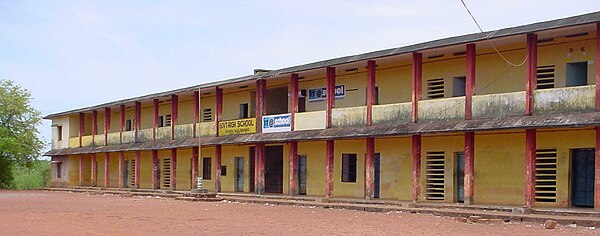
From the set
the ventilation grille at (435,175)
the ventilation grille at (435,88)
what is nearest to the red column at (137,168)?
the ventilation grille at (435,175)

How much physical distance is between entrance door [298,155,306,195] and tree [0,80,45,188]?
75.2 feet

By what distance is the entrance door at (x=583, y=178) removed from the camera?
62.3ft

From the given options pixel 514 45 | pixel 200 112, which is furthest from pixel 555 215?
→ pixel 200 112

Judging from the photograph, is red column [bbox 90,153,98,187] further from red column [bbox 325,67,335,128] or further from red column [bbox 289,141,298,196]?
red column [bbox 325,67,335,128]

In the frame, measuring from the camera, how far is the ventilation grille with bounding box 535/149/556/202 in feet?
64.8

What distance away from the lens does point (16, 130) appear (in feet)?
151

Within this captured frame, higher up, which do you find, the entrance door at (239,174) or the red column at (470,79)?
the red column at (470,79)

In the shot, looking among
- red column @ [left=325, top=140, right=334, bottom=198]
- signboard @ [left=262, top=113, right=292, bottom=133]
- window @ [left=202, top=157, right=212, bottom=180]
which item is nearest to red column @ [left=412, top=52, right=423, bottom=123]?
red column @ [left=325, top=140, right=334, bottom=198]

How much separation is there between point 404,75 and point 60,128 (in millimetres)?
27811

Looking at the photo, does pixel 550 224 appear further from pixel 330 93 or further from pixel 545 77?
pixel 330 93

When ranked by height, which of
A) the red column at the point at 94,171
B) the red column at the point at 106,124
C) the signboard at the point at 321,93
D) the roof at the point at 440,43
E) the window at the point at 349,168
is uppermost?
the roof at the point at 440,43

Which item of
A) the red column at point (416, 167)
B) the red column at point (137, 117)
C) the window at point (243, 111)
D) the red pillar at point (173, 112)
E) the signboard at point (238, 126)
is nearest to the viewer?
the red column at point (416, 167)

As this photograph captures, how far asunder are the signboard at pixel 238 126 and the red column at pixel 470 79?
10.4 meters

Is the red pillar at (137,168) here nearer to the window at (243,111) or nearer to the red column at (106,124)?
the red column at (106,124)
